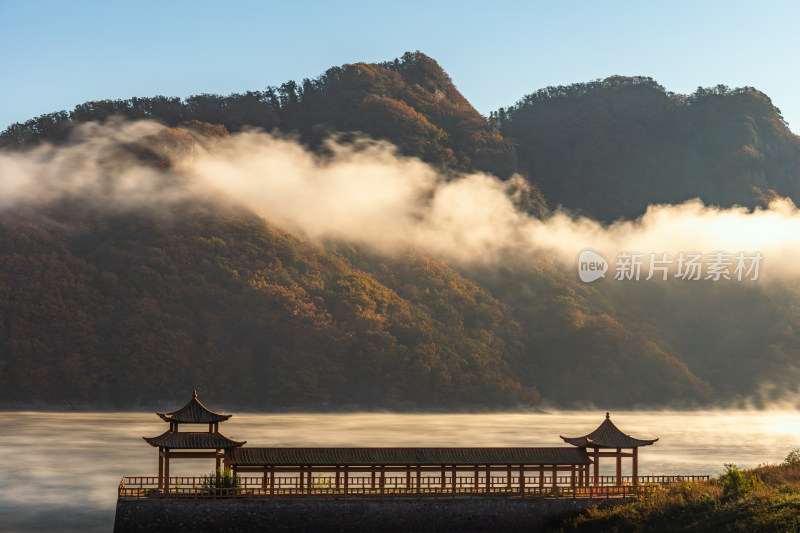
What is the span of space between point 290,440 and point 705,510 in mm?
61874

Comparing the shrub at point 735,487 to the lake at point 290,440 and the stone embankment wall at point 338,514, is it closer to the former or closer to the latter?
the stone embankment wall at point 338,514

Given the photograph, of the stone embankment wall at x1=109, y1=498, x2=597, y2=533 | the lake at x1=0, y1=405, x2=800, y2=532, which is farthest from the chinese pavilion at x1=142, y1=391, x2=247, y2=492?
the lake at x1=0, y1=405, x2=800, y2=532

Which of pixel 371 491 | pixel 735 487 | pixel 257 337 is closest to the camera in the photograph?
pixel 735 487

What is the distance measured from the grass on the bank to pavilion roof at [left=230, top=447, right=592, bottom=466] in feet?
11.0

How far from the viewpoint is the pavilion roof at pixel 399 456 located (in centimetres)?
5031

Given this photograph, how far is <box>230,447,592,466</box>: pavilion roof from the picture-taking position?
50.3 meters

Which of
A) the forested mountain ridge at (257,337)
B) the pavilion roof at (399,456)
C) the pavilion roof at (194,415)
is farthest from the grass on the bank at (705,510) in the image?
the forested mountain ridge at (257,337)

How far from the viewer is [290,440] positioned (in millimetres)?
104250

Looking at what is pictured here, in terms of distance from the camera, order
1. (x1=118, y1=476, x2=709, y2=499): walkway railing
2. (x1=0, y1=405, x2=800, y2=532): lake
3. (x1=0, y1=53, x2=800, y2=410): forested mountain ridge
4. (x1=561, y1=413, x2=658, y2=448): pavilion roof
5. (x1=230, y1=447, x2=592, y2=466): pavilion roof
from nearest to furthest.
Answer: (x1=118, y1=476, x2=709, y2=499): walkway railing → (x1=230, y1=447, x2=592, y2=466): pavilion roof → (x1=561, y1=413, x2=658, y2=448): pavilion roof → (x1=0, y1=405, x2=800, y2=532): lake → (x1=0, y1=53, x2=800, y2=410): forested mountain ridge

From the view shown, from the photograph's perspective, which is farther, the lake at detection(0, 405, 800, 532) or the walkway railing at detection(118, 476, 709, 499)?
the lake at detection(0, 405, 800, 532)

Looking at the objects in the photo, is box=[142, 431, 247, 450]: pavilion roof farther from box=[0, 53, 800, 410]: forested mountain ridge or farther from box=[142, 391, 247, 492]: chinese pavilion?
box=[0, 53, 800, 410]: forested mountain ridge

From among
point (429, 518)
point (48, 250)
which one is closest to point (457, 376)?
point (48, 250)

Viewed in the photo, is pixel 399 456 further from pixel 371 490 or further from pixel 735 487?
pixel 735 487

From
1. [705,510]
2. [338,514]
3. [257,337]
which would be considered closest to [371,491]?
[338,514]
